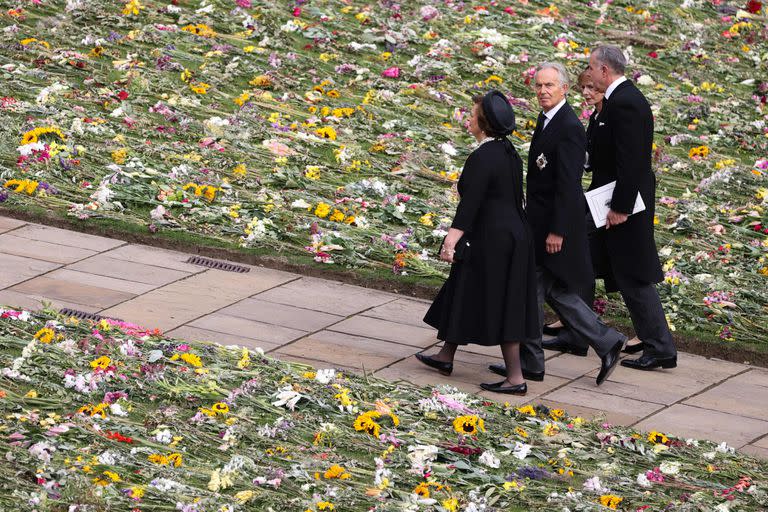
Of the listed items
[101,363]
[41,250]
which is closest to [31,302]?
[41,250]

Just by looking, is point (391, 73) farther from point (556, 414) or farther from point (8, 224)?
point (556, 414)

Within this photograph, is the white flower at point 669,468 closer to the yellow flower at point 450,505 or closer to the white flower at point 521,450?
the white flower at point 521,450

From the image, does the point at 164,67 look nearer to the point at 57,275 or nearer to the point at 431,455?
the point at 57,275

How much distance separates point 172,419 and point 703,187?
20.7 feet

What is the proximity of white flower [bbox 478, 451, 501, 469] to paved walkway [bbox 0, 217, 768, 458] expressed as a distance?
3.44 feet

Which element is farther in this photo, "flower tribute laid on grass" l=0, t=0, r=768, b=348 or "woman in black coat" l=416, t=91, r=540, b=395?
"flower tribute laid on grass" l=0, t=0, r=768, b=348

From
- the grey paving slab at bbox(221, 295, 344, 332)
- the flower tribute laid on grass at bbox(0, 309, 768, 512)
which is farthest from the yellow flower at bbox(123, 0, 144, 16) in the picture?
the flower tribute laid on grass at bbox(0, 309, 768, 512)

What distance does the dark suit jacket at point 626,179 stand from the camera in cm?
777

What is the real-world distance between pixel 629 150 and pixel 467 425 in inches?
86.3

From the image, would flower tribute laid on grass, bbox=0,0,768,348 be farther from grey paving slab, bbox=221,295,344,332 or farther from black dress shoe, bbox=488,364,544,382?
black dress shoe, bbox=488,364,544,382

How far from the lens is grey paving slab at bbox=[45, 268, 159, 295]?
854 cm

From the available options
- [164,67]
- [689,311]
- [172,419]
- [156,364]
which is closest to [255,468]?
[172,419]

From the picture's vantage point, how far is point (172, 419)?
250 inches

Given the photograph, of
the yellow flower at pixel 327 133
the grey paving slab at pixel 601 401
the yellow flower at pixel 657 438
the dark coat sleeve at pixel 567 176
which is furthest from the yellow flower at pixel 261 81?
the yellow flower at pixel 657 438
